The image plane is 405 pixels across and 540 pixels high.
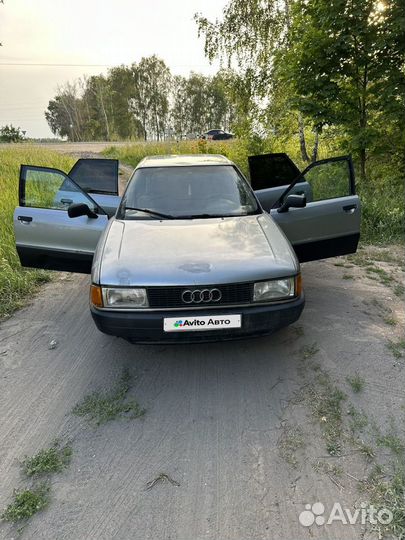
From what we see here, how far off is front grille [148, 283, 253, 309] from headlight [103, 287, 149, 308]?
0.06 m

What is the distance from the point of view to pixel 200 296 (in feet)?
7.89

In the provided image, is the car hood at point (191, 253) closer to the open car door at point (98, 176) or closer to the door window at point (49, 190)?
the door window at point (49, 190)

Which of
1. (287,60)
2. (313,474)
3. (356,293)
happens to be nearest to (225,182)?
(356,293)

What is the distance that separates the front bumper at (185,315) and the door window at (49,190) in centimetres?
159

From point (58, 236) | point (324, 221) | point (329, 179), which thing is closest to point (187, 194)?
point (58, 236)

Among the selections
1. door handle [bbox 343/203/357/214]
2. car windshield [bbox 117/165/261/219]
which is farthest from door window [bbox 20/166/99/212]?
door handle [bbox 343/203/357/214]

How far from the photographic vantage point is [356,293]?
13.2 ft

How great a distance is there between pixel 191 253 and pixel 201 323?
0.51 metres

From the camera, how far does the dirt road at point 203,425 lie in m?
1.73

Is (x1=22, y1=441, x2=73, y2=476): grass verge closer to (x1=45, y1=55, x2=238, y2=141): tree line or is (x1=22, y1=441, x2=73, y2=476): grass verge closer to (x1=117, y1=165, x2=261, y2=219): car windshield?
(x1=117, y1=165, x2=261, y2=219): car windshield

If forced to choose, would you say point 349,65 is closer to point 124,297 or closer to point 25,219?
point 25,219

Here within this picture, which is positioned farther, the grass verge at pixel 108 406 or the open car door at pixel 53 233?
the open car door at pixel 53 233

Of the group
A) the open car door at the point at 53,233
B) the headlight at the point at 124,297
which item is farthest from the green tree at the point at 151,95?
the headlight at the point at 124,297

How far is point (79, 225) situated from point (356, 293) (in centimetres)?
305
